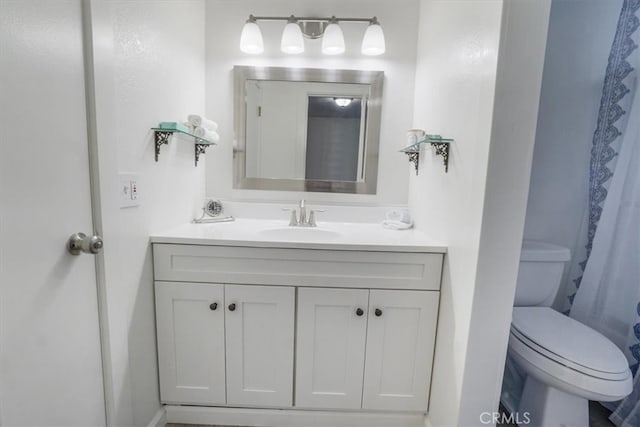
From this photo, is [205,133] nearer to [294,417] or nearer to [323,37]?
[323,37]

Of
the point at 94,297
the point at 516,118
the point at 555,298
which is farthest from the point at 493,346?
the point at 94,297

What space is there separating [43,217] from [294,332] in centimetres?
91

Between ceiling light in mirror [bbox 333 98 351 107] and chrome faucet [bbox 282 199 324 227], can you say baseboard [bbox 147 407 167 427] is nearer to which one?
chrome faucet [bbox 282 199 324 227]

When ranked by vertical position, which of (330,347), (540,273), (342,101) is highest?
(342,101)

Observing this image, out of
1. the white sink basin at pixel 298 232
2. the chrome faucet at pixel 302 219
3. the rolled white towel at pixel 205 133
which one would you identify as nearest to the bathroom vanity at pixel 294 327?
the white sink basin at pixel 298 232

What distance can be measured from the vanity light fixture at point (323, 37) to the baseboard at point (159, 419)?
1.86m

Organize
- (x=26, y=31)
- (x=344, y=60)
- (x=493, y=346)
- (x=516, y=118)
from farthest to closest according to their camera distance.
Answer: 1. (x=344, y=60)
2. (x=493, y=346)
3. (x=516, y=118)
4. (x=26, y=31)

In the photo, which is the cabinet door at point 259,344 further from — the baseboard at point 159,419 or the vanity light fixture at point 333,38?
the vanity light fixture at point 333,38

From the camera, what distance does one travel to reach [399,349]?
115 cm

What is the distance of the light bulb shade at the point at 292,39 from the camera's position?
4.77ft

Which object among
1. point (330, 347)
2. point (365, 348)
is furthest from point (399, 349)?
point (330, 347)

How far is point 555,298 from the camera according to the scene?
4.72 feet

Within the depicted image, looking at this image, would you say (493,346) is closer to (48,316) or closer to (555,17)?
(48,316)

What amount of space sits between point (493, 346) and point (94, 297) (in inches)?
50.8
